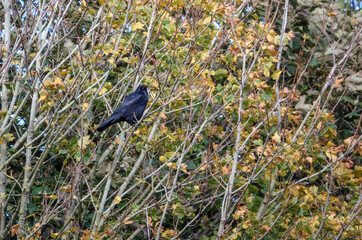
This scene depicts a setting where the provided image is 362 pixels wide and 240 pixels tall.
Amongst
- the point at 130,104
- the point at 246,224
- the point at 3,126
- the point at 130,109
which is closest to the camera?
the point at 246,224

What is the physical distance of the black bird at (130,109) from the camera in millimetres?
5919

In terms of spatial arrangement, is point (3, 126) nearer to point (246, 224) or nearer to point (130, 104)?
point (130, 104)

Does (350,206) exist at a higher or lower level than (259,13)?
lower

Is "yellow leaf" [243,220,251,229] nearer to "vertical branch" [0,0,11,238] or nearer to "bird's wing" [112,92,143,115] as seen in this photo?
"bird's wing" [112,92,143,115]

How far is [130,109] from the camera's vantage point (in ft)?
19.8

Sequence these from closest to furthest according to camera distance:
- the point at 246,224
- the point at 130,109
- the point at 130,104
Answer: the point at 246,224
the point at 130,109
the point at 130,104

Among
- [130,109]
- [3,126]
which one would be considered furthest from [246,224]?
[3,126]

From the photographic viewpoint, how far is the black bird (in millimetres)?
5919

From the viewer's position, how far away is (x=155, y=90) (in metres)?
6.95

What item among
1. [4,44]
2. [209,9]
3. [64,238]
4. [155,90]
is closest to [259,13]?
[155,90]

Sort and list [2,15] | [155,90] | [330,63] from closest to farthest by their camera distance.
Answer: [155,90], [2,15], [330,63]

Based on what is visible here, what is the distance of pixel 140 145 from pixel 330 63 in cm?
400

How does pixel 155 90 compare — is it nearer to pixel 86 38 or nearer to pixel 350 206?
pixel 86 38

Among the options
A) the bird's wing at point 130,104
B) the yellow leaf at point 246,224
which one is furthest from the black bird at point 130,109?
the yellow leaf at point 246,224
